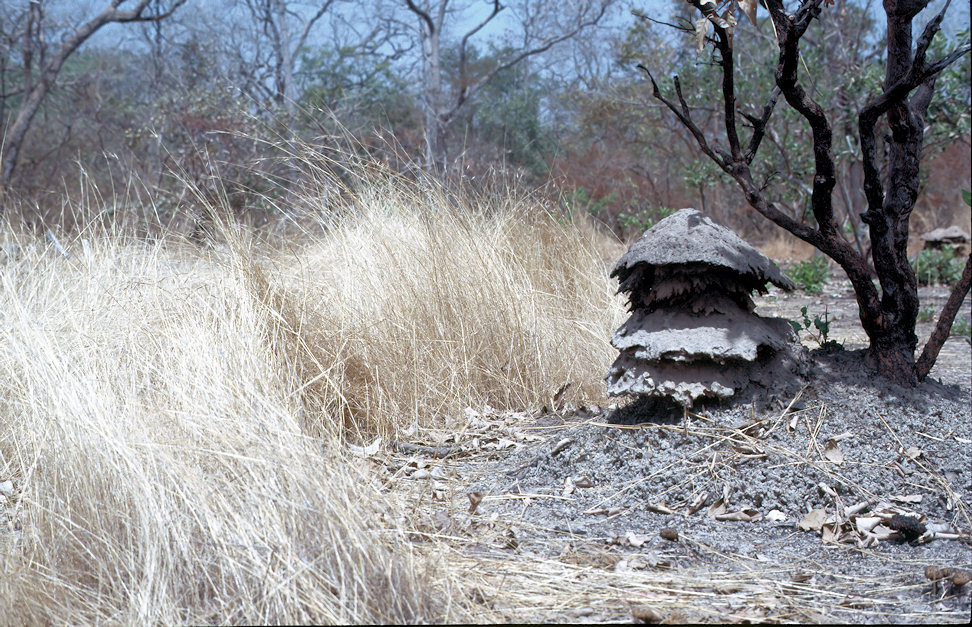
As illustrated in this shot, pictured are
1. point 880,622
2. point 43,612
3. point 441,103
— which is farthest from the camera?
point 441,103

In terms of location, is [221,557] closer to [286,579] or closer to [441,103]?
[286,579]

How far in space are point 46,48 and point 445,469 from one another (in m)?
12.3

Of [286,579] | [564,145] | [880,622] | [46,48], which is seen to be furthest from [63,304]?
[564,145]

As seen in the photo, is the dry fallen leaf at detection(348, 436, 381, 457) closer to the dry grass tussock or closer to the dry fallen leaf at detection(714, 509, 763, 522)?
the dry grass tussock

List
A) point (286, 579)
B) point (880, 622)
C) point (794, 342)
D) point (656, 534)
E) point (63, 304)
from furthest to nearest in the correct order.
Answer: point (63, 304)
point (794, 342)
point (656, 534)
point (880, 622)
point (286, 579)

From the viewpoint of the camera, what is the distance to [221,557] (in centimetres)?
153

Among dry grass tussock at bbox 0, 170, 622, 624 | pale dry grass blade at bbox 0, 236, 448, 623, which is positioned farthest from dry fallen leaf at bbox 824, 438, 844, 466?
pale dry grass blade at bbox 0, 236, 448, 623

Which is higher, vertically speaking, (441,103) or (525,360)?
(441,103)

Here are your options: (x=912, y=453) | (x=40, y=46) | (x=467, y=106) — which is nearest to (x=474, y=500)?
(x=912, y=453)

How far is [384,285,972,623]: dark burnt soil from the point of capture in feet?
5.30

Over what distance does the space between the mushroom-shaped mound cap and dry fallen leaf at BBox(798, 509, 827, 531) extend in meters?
0.77

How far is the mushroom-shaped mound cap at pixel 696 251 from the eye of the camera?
2.45m

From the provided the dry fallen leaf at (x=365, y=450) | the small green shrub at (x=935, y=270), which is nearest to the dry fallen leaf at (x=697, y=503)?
the dry fallen leaf at (x=365, y=450)

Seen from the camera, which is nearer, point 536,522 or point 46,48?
A: point 536,522
